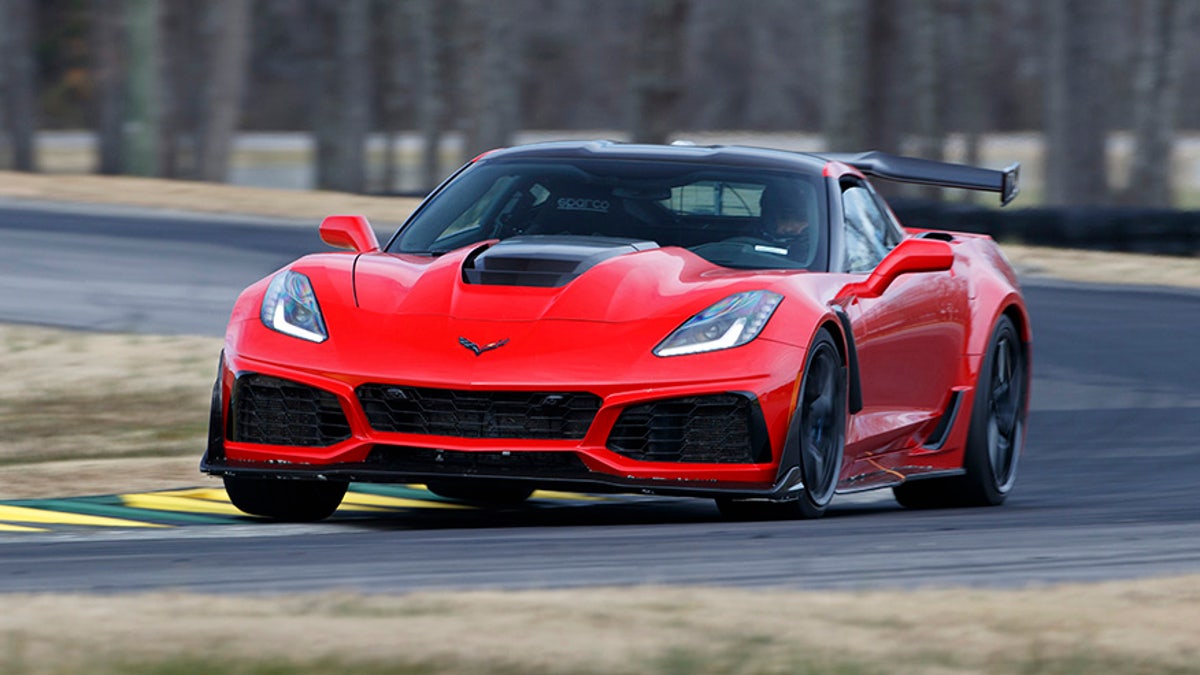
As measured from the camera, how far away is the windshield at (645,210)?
25.3 feet

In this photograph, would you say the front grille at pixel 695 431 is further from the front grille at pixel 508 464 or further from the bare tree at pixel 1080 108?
the bare tree at pixel 1080 108

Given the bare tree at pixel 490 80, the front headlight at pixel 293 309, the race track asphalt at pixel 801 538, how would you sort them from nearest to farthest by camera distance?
the race track asphalt at pixel 801 538
the front headlight at pixel 293 309
the bare tree at pixel 490 80

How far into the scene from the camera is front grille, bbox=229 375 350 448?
22.4ft

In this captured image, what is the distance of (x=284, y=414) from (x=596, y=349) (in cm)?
103

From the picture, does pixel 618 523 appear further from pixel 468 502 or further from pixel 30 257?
pixel 30 257

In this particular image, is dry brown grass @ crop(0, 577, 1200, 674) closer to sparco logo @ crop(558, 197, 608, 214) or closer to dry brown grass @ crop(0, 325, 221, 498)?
sparco logo @ crop(558, 197, 608, 214)

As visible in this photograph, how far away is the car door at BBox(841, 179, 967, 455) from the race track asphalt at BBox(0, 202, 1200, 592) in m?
0.35

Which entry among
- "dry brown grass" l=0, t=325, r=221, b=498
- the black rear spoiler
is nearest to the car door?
the black rear spoiler

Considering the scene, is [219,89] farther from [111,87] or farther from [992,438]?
[992,438]

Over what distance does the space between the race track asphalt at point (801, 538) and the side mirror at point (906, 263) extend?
81 cm

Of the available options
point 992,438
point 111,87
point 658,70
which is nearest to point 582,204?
point 992,438

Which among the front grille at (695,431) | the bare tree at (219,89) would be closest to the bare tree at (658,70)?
the bare tree at (219,89)

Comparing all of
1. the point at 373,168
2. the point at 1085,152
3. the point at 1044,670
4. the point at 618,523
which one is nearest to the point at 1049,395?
the point at 618,523

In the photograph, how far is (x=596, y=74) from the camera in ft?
261
